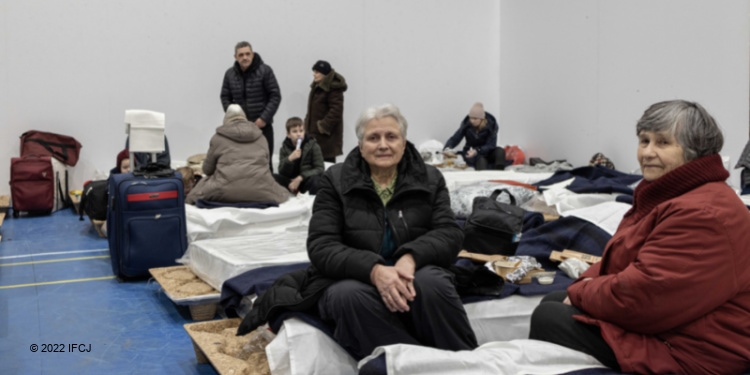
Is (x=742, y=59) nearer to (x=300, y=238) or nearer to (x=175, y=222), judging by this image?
(x=300, y=238)

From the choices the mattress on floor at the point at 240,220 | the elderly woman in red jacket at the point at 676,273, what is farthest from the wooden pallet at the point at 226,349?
the mattress on floor at the point at 240,220

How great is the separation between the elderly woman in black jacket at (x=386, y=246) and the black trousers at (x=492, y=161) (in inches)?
239

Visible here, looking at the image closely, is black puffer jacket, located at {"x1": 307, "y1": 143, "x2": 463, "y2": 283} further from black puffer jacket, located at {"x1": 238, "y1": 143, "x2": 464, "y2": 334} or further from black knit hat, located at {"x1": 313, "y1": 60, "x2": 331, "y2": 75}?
black knit hat, located at {"x1": 313, "y1": 60, "x2": 331, "y2": 75}

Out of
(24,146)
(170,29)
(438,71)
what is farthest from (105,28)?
(438,71)

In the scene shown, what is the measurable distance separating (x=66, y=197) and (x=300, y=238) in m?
4.27

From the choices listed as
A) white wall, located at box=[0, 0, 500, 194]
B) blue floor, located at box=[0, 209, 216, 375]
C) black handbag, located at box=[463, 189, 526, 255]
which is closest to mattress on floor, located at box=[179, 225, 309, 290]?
blue floor, located at box=[0, 209, 216, 375]

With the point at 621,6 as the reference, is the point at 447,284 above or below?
below

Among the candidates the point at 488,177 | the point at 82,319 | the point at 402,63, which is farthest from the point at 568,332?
the point at 402,63

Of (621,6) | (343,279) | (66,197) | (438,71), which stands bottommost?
(66,197)

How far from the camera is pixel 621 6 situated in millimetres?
7688

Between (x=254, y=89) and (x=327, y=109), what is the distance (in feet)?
3.38

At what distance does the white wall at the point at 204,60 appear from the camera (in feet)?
25.1

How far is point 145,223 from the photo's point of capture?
14.2 ft

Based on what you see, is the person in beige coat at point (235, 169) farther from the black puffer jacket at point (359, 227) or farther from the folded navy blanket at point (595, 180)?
the black puffer jacket at point (359, 227)
